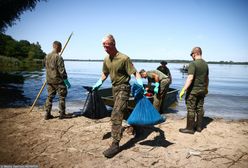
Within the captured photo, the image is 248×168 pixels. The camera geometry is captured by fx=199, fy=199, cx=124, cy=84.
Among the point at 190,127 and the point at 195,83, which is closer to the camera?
the point at 195,83

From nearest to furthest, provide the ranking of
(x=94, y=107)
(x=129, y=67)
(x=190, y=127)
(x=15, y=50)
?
(x=129, y=67) → (x=94, y=107) → (x=190, y=127) → (x=15, y=50)

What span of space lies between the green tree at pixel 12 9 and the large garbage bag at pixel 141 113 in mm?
18920

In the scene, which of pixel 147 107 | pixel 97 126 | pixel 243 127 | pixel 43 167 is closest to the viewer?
pixel 43 167

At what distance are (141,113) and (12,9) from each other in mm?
20355

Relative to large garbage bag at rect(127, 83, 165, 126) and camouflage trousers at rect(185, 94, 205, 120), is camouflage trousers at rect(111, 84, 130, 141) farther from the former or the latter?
camouflage trousers at rect(185, 94, 205, 120)

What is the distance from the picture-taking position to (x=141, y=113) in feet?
14.6

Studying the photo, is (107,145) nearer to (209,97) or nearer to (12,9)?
(209,97)

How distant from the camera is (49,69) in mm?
6613

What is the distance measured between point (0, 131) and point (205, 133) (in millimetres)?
5926

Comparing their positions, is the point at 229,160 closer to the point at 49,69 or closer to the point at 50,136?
the point at 50,136

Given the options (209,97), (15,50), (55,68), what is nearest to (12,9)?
(55,68)

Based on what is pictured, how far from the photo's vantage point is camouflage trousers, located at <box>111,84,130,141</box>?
4.20 metres

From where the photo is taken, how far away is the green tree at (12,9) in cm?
1872

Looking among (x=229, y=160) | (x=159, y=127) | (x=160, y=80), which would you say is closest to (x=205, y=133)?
(x=159, y=127)
